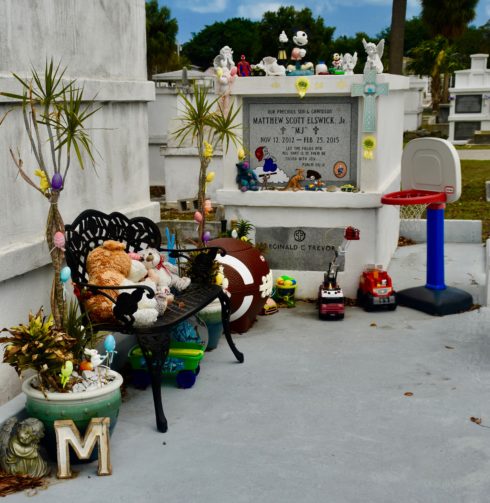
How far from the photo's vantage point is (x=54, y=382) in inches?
156

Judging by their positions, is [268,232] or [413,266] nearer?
[268,232]

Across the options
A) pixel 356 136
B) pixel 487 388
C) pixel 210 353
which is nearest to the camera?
pixel 487 388

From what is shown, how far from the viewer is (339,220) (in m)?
7.13

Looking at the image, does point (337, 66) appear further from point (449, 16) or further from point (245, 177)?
point (449, 16)

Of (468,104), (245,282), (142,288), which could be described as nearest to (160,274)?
(142,288)

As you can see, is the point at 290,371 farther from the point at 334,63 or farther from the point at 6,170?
the point at 334,63

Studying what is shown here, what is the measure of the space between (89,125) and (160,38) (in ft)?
131

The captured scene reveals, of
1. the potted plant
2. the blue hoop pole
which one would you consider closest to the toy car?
the blue hoop pole

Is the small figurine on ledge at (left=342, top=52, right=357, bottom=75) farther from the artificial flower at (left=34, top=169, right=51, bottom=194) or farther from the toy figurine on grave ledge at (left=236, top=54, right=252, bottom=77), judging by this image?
the artificial flower at (left=34, top=169, right=51, bottom=194)

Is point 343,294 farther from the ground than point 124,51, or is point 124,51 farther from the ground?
point 124,51

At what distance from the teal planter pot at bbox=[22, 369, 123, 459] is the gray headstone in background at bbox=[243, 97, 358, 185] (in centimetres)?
379

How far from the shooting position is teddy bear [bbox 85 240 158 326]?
4535 mm

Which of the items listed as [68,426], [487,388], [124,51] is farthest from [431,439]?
[124,51]

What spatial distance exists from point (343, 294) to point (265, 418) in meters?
2.69
